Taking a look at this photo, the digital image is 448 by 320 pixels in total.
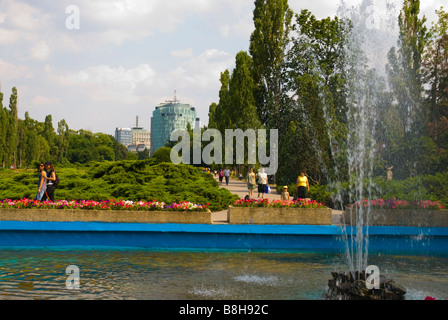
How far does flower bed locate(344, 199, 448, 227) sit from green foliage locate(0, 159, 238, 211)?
4.69 m

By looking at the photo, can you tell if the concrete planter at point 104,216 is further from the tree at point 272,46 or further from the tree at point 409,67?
the tree at point 272,46

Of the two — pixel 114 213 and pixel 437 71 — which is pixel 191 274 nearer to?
pixel 114 213

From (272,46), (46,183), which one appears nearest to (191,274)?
(46,183)

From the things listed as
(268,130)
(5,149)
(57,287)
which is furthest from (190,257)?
(5,149)

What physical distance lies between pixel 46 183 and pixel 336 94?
71.1ft

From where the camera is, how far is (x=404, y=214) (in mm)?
12188

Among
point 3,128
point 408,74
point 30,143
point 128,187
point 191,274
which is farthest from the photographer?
point 30,143

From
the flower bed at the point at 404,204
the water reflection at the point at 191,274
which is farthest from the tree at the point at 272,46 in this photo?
the water reflection at the point at 191,274

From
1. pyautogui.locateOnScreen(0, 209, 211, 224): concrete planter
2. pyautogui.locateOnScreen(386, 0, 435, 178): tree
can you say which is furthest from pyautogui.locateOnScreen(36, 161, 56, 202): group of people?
pyautogui.locateOnScreen(386, 0, 435, 178): tree

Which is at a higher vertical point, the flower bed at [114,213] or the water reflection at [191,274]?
the flower bed at [114,213]

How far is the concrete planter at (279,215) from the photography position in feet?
39.5

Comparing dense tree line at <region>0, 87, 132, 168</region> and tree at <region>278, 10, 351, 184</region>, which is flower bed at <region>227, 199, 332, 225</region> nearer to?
tree at <region>278, 10, 351, 184</region>

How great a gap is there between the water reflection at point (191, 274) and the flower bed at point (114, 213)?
110 centimetres

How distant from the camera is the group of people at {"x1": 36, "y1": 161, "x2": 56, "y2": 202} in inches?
527
